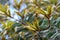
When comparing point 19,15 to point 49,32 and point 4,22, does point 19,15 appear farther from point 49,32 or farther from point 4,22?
point 49,32

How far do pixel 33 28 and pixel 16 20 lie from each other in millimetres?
170

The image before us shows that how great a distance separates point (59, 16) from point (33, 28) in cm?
19

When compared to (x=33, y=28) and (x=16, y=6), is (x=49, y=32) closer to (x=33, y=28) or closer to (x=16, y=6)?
(x=33, y=28)

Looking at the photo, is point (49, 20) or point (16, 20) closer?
point (49, 20)

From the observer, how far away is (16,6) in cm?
108

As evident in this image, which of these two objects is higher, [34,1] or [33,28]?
[34,1]

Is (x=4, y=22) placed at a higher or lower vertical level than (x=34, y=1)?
lower

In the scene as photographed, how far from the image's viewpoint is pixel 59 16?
102 cm

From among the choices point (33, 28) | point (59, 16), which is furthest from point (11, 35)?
point (59, 16)

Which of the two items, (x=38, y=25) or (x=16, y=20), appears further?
(x=16, y=20)

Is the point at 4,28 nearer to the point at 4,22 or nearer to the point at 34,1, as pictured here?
the point at 4,22

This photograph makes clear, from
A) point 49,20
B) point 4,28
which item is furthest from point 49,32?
point 4,28

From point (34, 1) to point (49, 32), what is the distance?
0.22 meters

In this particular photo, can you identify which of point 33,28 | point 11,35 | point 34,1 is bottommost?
point 11,35
